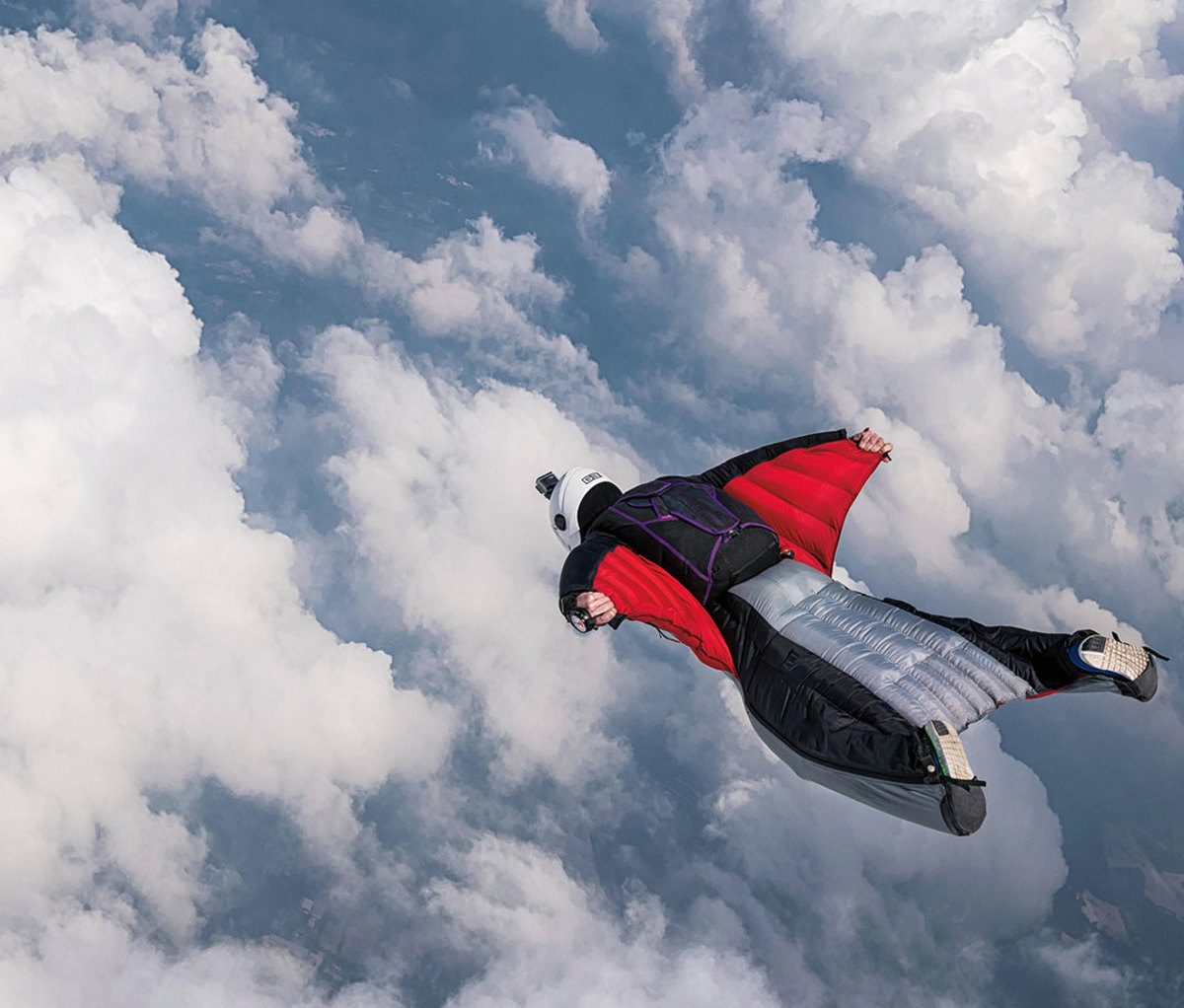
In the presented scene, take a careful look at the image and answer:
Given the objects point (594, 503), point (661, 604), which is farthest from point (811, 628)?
point (594, 503)

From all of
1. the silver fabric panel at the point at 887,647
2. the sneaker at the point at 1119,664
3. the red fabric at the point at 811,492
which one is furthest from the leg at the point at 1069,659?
the red fabric at the point at 811,492

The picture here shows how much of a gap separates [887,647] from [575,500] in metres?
5.30

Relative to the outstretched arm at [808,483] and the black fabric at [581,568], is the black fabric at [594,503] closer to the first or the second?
the black fabric at [581,568]

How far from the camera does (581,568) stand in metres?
10.8

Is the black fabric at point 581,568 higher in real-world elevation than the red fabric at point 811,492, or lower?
lower

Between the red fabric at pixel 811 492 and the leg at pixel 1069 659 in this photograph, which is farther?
the red fabric at pixel 811 492

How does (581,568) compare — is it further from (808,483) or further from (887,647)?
(808,483)

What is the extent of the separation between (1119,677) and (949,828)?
2861 millimetres

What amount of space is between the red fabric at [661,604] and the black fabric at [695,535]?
0.24 metres

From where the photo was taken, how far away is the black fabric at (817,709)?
7961 millimetres

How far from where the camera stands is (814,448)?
42.2ft

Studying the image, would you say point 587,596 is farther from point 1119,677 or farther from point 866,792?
point 1119,677

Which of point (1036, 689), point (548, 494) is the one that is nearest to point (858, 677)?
point (1036, 689)

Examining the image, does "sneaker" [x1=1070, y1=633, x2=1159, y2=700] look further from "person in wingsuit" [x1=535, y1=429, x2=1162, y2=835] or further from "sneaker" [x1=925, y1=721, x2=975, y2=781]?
"sneaker" [x1=925, y1=721, x2=975, y2=781]
